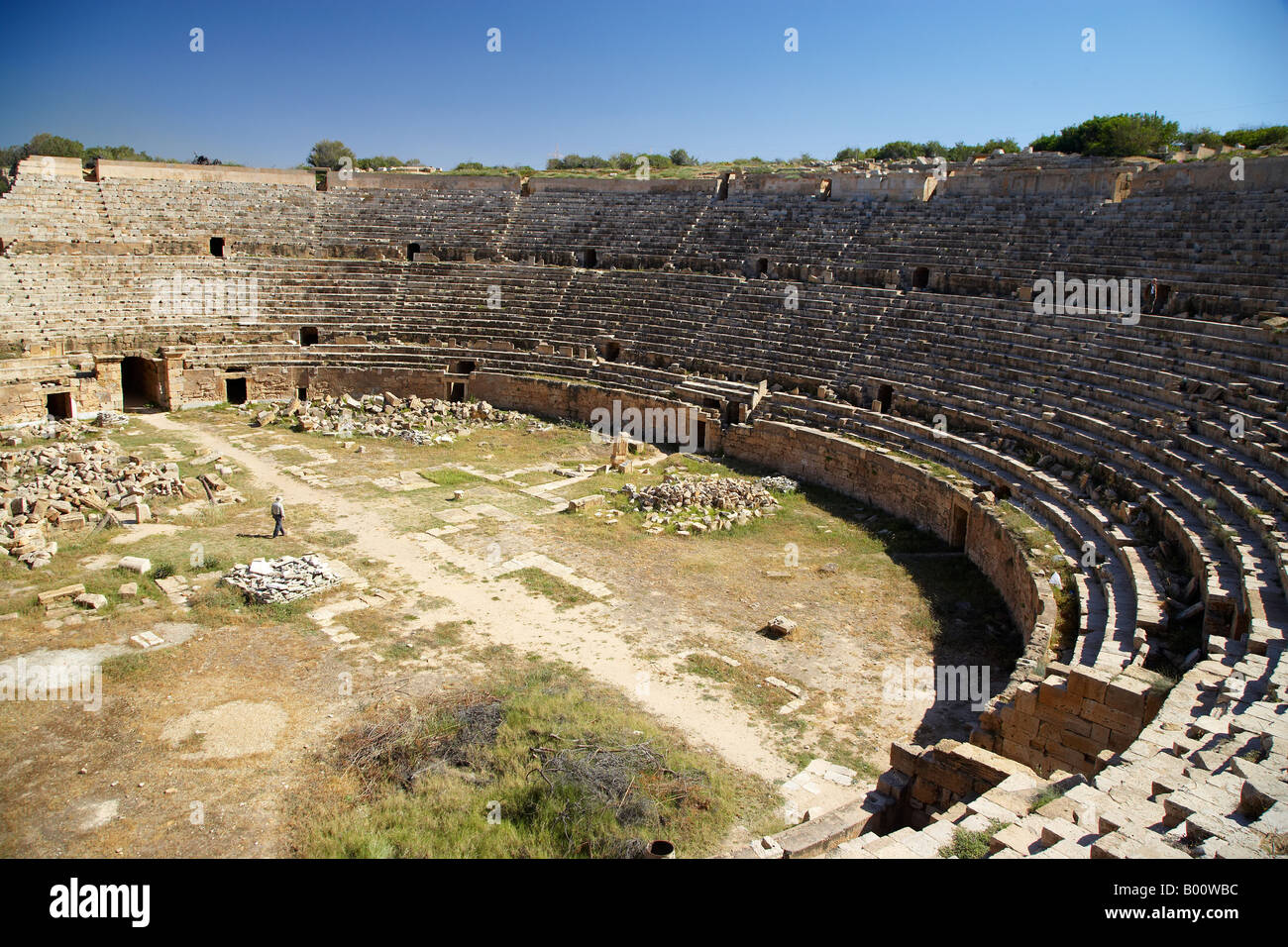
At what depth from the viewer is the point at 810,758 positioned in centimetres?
818

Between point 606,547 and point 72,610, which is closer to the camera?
point 72,610

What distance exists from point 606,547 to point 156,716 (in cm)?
685

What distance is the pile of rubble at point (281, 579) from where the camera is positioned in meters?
11.2

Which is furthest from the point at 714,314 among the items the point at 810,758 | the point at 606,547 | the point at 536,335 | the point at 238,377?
the point at 810,758

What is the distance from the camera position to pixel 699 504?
50.3ft

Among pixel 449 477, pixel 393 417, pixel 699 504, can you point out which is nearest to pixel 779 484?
pixel 699 504

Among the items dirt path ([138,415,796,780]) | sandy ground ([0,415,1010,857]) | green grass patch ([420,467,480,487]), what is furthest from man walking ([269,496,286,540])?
green grass patch ([420,467,480,487])

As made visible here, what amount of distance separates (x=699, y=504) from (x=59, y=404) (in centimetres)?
1658

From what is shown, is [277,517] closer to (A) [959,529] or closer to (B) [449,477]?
(B) [449,477]

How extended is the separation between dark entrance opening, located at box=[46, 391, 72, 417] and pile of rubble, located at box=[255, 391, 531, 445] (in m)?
4.32

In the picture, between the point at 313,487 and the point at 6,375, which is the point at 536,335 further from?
the point at 6,375

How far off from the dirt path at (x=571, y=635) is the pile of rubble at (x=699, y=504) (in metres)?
3.45

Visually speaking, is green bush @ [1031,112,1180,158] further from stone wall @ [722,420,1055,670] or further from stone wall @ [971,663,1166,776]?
stone wall @ [971,663,1166,776]
